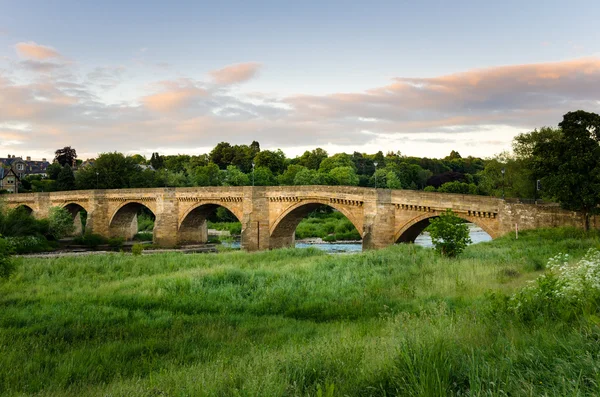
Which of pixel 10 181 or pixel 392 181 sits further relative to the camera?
pixel 10 181

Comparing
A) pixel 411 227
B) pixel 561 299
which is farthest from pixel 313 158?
pixel 561 299

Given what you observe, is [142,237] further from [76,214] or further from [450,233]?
[450,233]

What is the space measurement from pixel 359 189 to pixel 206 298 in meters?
18.2

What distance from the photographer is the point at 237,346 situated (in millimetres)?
8852

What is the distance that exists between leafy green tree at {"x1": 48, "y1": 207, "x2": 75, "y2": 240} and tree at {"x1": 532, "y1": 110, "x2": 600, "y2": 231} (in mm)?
48083

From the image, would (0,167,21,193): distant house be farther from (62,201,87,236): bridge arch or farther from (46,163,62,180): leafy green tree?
(62,201,87,236): bridge arch

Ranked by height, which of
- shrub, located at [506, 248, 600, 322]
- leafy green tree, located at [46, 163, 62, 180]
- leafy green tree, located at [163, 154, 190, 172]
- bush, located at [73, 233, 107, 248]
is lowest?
bush, located at [73, 233, 107, 248]

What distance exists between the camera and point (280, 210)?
37.3m

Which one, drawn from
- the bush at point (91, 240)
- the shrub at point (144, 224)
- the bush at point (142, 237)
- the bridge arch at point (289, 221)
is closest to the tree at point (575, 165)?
the bridge arch at point (289, 221)

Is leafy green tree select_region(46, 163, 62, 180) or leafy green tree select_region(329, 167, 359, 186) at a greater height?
leafy green tree select_region(46, 163, 62, 180)

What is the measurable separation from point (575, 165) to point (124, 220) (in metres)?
47.6

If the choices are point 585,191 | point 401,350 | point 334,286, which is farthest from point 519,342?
point 585,191

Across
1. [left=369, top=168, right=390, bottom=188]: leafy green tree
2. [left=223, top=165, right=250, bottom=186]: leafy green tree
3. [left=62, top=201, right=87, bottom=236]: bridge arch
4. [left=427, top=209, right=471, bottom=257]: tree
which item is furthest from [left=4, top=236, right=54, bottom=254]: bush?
[left=369, top=168, right=390, bottom=188]: leafy green tree

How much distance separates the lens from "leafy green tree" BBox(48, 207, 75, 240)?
49.8 metres
